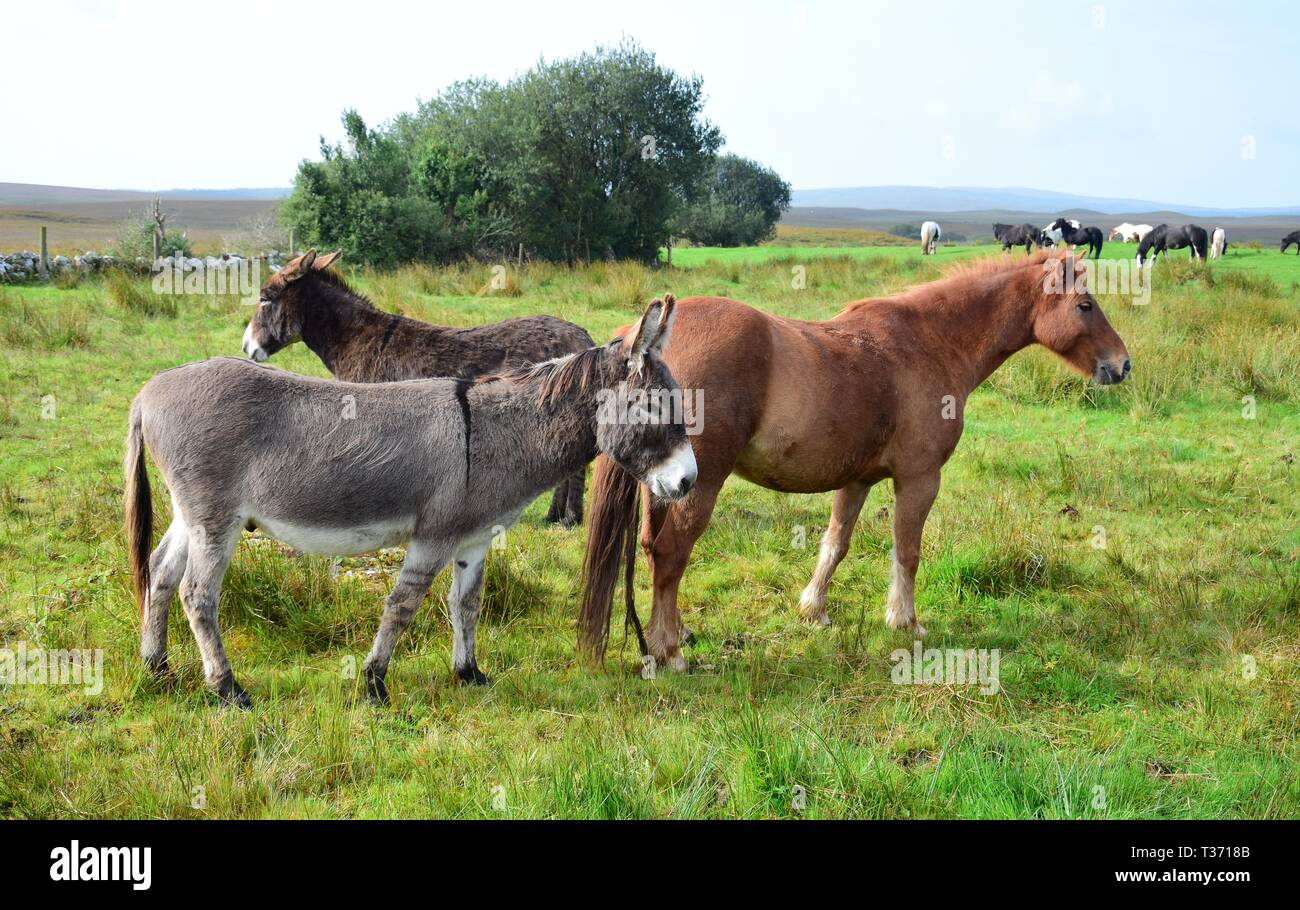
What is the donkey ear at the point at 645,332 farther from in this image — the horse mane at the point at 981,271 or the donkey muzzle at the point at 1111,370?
the donkey muzzle at the point at 1111,370

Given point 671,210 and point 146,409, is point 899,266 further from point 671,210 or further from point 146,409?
point 146,409

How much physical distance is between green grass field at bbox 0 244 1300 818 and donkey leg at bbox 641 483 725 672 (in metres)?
0.23

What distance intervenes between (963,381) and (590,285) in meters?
15.2

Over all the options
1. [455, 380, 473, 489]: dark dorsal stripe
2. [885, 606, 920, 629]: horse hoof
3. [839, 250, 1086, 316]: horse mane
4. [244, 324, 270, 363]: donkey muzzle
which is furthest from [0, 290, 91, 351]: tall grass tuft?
[885, 606, 920, 629]: horse hoof

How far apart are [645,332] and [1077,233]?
36340 mm

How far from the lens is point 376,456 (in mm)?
4840

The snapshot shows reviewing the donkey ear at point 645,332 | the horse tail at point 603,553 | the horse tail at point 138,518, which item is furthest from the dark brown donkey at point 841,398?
the horse tail at point 138,518

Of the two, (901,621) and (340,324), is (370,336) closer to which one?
(340,324)

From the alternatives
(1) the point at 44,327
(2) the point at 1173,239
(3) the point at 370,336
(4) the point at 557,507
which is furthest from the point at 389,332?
(2) the point at 1173,239

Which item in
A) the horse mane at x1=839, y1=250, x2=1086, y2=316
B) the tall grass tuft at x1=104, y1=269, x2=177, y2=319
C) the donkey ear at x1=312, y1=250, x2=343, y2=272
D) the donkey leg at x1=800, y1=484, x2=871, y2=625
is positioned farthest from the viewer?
the tall grass tuft at x1=104, y1=269, x2=177, y2=319

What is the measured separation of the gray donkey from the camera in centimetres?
477

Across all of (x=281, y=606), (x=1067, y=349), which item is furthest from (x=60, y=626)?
(x=1067, y=349)

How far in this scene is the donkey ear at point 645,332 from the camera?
460cm

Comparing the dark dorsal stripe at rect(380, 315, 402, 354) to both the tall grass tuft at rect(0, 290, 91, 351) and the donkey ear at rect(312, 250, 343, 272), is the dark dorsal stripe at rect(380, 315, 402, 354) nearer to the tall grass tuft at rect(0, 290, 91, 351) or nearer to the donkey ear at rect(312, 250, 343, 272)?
the donkey ear at rect(312, 250, 343, 272)
